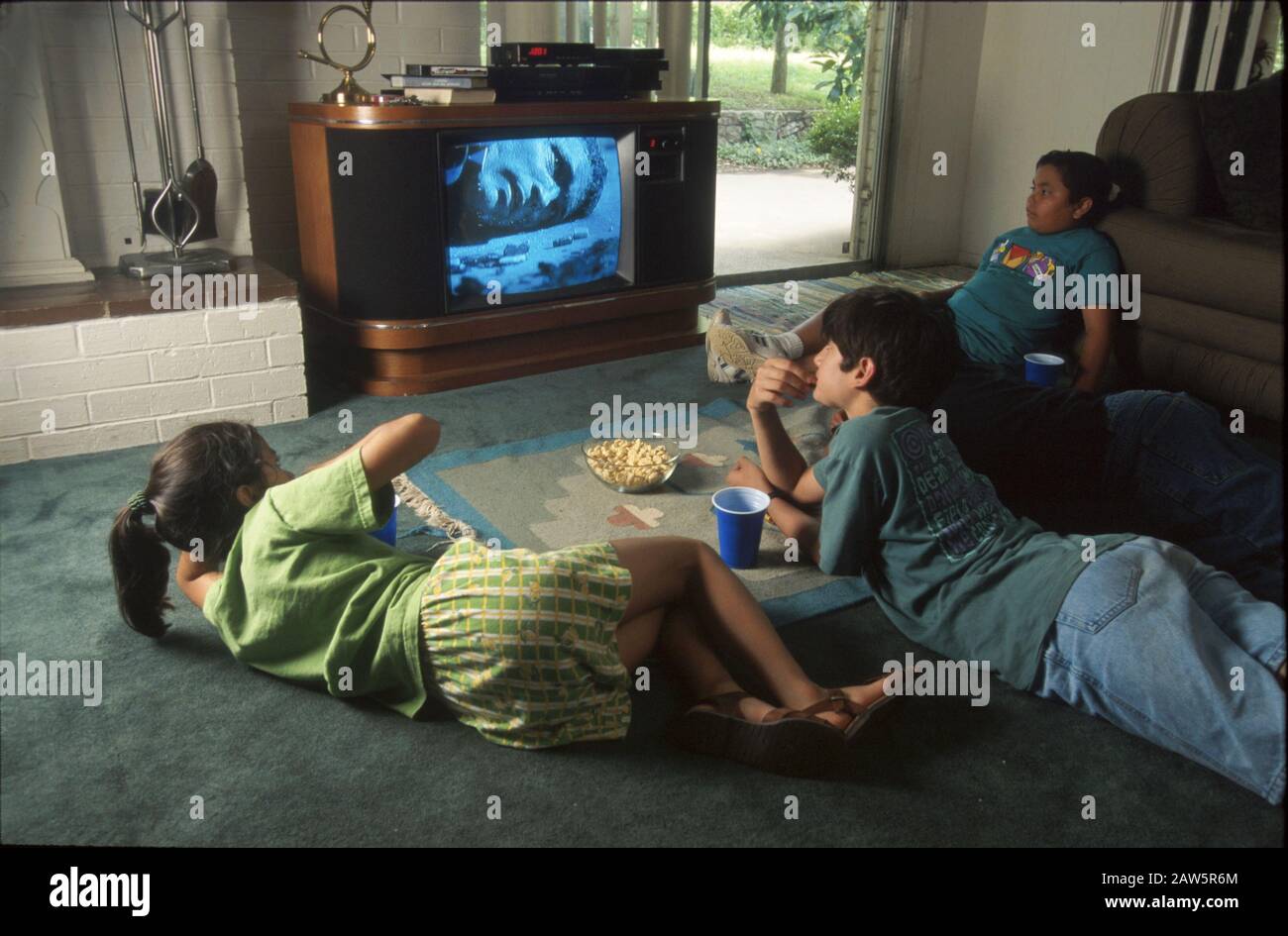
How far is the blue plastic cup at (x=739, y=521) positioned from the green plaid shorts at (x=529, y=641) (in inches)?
18.8

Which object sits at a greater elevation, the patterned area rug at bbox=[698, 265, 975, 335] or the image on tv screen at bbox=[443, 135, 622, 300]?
the image on tv screen at bbox=[443, 135, 622, 300]

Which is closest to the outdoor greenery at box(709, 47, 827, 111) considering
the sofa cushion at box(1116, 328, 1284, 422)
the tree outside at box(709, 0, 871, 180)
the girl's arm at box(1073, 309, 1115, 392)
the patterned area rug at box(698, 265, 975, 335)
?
the tree outside at box(709, 0, 871, 180)

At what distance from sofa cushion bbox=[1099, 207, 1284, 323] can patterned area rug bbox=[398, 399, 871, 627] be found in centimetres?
82

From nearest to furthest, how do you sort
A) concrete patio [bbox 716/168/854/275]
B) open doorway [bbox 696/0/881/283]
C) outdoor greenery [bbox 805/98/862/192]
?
open doorway [bbox 696/0/881/283]
outdoor greenery [bbox 805/98/862/192]
concrete patio [bbox 716/168/854/275]

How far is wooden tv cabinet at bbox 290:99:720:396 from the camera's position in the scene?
259 centimetres

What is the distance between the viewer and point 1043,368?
221 cm

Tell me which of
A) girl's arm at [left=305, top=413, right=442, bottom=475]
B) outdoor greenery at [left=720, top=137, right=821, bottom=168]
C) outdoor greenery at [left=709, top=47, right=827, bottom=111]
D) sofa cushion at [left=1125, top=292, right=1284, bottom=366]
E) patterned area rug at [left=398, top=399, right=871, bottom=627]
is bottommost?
patterned area rug at [left=398, top=399, right=871, bottom=627]

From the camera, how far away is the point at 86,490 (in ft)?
7.28

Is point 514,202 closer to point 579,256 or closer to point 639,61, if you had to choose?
point 579,256

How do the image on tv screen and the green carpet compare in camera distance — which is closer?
the green carpet

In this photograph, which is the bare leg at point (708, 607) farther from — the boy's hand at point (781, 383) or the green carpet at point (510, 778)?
the boy's hand at point (781, 383)

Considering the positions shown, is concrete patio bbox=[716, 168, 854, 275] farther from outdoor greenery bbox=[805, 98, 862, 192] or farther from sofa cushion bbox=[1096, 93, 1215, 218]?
sofa cushion bbox=[1096, 93, 1215, 218]

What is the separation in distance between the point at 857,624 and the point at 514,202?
1.65 metres
